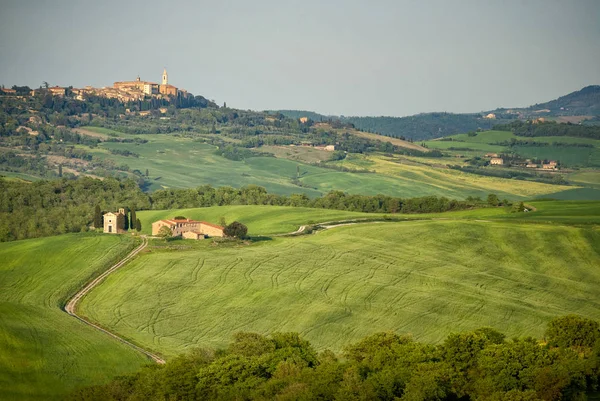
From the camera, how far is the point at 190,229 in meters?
99.8

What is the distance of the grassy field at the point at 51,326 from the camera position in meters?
52.2

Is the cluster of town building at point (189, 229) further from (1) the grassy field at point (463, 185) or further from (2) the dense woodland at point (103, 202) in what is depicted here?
(1) the grassy field at point (463, 185)

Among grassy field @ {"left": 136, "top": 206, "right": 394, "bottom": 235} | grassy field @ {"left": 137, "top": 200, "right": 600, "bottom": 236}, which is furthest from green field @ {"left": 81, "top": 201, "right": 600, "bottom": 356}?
grassy field @ {"left": 136, "top": 206, "right": 394, "bottom": 235}

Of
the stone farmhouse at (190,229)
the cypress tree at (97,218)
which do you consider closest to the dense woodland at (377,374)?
the stone farmhouse at (190,229)

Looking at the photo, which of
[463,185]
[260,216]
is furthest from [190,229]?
[463,185]

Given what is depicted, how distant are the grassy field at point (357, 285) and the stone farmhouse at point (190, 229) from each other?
159 inches

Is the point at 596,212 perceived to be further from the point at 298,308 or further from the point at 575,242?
the point at 298,308

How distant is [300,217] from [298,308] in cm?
4049

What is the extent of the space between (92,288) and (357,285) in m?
22.6

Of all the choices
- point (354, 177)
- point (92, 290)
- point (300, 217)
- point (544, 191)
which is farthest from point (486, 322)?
point (354, 177)

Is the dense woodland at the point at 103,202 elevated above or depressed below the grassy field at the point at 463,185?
above

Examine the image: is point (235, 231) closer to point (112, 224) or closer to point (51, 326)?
point (112, 224)

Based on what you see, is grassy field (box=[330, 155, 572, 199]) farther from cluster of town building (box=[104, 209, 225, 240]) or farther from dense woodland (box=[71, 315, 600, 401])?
dense woodland (box=[71, 315, 600, 401])

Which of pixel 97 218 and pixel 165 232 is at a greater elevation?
pixel 165 232
